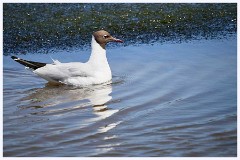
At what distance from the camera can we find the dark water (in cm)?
555

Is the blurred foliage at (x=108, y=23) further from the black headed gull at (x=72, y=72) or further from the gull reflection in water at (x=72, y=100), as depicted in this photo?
the gull reflection in water at (x=72, y=100)

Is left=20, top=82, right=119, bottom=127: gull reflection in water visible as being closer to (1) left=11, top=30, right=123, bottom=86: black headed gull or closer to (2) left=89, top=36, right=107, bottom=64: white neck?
(1) left=11, top=30, right=123, bottom=86: black headed gull

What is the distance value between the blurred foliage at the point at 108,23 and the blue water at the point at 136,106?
1.22 ft

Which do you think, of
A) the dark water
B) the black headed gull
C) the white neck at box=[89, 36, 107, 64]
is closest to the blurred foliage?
the dark water

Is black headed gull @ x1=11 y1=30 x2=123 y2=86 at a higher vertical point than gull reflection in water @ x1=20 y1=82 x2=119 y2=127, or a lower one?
higher

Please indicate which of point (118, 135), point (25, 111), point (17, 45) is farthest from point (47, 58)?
point (118, 135)

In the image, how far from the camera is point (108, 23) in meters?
10.2

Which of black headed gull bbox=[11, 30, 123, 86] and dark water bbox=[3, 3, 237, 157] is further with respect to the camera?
black headed gull bbox=[11, 30, 123, 86]

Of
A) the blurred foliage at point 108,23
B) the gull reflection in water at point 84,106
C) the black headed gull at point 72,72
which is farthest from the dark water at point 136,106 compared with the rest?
the blurred foliage at point 108,23

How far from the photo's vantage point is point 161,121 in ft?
20.7

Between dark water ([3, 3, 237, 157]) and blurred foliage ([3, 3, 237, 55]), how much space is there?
31 centimetres

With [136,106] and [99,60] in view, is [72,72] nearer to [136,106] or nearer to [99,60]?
[99,60]

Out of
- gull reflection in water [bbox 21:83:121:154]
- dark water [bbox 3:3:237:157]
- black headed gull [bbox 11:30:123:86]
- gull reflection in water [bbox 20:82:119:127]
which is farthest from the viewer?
black headed gull [bbox 11:30:123:86]

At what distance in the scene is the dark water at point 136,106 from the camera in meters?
5.55
